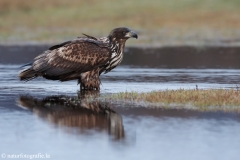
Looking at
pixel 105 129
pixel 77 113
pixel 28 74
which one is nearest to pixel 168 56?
pixel 28 74

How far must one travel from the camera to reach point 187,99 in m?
14.4

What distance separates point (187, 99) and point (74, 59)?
3306 mm

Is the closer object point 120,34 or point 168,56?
point 120,34

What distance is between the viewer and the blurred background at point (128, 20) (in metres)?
37.9

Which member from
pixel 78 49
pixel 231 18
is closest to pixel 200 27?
pixel 231 18

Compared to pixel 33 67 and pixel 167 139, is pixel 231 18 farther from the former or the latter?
pixel 167 139

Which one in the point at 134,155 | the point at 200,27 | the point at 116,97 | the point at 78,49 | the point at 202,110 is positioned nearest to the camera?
the point at 134,155

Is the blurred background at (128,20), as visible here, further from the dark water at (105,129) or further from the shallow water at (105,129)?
the shallow water at (105,129)

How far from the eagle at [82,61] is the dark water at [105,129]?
38 centimetres

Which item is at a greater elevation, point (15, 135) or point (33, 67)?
point (33, 67)

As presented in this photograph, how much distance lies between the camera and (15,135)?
11.3 m

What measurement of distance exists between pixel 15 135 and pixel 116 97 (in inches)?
159

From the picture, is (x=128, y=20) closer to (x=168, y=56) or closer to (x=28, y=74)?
(x=168, y=56)

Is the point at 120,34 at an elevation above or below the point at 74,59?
above
